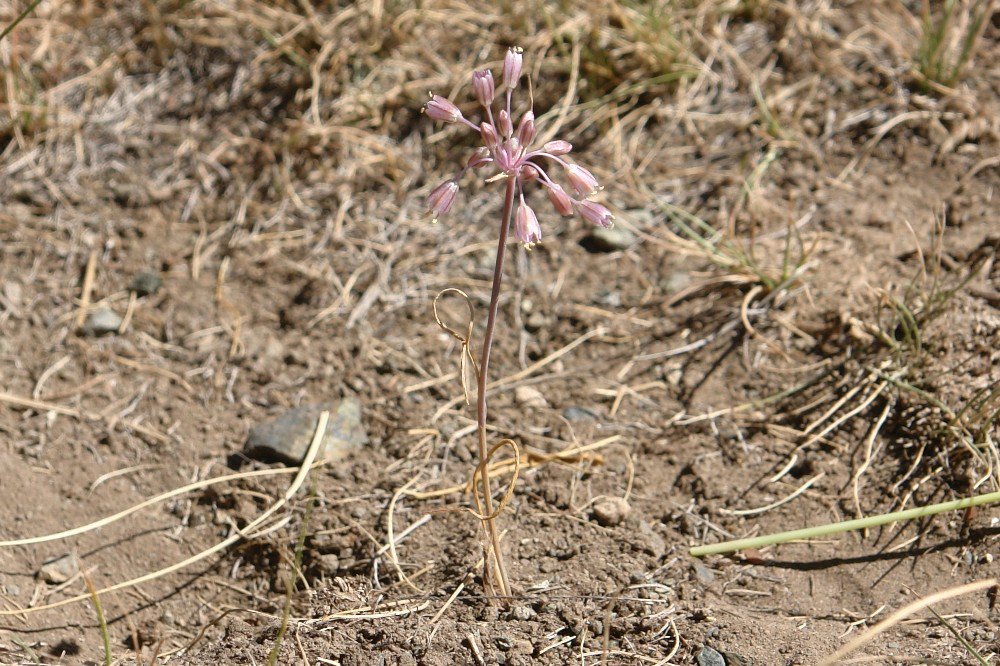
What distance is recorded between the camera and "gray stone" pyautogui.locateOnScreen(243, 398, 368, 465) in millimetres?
2812

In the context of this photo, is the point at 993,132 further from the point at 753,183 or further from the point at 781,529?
the point at 781,529

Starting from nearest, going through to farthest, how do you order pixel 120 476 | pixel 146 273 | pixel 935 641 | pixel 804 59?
1. pixel 935 641
2. pixel 120 476
3. pixel 146 273
4. pixel 804 59

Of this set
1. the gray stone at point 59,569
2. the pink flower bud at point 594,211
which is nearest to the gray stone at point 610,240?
the pink flower bud at point 594,211

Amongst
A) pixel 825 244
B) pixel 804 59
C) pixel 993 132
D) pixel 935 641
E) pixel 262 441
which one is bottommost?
pixel 935 641

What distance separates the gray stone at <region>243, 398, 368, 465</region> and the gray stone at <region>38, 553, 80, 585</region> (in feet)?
1.84

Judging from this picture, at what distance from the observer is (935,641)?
2.12m

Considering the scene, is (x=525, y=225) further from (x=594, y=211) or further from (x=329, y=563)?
(x=329, y=563)

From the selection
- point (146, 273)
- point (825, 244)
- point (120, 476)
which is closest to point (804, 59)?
point (825, 244)

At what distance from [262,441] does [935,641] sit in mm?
1895

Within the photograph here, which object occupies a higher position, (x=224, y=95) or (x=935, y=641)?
(x=224, y=95)

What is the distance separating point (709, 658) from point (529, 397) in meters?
1.07

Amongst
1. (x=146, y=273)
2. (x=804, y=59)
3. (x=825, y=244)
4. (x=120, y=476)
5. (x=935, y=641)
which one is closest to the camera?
(x=935, y=641)

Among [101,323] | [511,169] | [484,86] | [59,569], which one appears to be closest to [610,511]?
[511,169]

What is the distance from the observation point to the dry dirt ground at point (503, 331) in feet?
7.72
